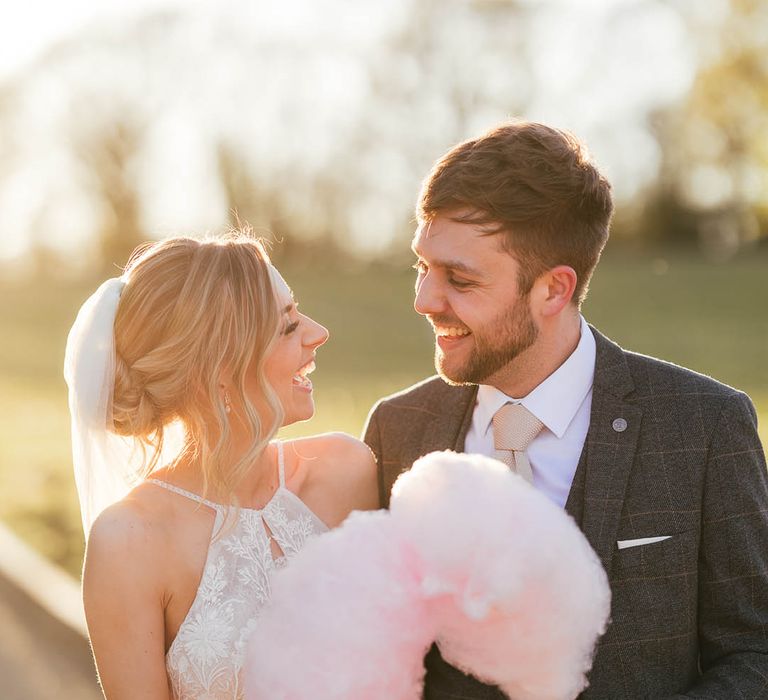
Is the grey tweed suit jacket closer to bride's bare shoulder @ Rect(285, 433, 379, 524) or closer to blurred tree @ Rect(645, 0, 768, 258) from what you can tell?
bride's bare shoulder @ Rect(285, 433, 379, 524)

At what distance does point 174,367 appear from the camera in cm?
342

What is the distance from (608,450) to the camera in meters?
3.29

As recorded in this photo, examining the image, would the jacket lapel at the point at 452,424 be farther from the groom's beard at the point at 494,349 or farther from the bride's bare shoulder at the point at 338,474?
the bride's bare shoulder at the point at 338,474

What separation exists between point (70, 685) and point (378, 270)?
2703 centimetres

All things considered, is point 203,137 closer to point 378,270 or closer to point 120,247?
point 120,247

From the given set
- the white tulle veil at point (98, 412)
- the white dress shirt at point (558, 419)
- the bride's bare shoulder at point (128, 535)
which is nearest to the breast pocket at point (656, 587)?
the white dress shirt at point (558, 419)

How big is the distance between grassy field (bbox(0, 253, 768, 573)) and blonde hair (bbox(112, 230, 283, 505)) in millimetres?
4589

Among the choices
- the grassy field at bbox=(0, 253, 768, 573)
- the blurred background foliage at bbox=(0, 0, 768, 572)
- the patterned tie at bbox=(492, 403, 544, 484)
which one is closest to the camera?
the patterned tie at bbox=(492, 403, 544, 484)

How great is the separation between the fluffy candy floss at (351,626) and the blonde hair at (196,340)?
916mm

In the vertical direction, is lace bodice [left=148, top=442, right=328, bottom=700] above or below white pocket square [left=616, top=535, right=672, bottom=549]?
below

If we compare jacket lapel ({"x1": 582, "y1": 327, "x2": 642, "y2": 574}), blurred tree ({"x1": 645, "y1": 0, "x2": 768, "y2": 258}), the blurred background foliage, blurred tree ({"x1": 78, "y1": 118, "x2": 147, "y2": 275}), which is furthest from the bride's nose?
blurred tree ({"x1": 645, "y1": 0, "x2": 768, "y2": 258})

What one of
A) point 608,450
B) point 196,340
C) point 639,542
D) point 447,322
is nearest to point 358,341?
point 447,322

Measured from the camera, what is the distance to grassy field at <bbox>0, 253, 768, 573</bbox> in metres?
11.7

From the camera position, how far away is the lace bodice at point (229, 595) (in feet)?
10.9
